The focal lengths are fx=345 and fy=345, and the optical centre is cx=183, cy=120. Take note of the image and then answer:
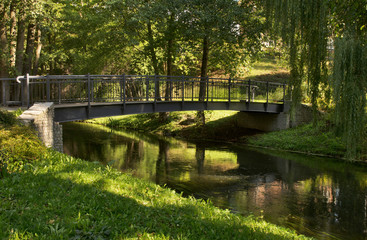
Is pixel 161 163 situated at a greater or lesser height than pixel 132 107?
lesser

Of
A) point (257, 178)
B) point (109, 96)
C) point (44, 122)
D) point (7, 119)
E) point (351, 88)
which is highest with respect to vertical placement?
point (351, 88)

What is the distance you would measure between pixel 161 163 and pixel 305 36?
378 inches

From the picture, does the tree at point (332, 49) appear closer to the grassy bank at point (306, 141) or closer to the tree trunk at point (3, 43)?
the grassy bank at point (306, 141)

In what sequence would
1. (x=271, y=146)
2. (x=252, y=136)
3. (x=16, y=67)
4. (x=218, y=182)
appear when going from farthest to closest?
(x=252, y=136), (x=271, y=146), (x=16, y=67), (x=218, y=182)

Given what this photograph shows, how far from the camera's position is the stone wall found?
30.9 feet

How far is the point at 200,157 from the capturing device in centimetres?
1633

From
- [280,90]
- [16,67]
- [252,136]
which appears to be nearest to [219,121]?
[252,136]

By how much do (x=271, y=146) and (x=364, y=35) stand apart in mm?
13160

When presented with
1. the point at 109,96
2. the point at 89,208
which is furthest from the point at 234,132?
the point at 89,208

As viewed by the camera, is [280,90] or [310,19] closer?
[310,19]

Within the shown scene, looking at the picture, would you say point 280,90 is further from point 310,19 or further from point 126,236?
point 126,236

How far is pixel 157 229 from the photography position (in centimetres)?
469

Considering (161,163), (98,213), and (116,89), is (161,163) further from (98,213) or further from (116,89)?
(98,213)

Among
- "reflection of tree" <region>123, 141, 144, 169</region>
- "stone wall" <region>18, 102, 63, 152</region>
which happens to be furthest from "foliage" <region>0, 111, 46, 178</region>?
"reflection of tree" <region>123, 141, 144, 169</region>
